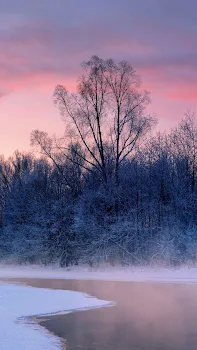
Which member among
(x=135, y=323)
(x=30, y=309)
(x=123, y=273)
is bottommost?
(x=135, y=323)

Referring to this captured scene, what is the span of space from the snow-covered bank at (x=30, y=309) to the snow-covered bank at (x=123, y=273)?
993 cm

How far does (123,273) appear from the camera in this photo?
41781 mm

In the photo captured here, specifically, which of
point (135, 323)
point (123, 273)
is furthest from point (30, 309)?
point (123, 273)

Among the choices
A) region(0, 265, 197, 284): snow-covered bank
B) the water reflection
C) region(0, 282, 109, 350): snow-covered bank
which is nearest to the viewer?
the water reflection

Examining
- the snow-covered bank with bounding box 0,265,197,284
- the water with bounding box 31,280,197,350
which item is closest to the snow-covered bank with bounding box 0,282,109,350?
the water with bounding box 31,280,197,350

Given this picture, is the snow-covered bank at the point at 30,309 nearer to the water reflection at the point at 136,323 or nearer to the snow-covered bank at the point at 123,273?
the water reflection at the point at 136,323

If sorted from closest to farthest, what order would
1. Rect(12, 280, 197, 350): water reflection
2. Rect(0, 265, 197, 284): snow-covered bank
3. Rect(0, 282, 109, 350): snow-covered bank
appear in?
Rect(12, 280, 197, 350): water reflection
Rect(0, 282, 109, 350): snow-covered bank
Rect(0, 265, 197, 284): snow-covered bank

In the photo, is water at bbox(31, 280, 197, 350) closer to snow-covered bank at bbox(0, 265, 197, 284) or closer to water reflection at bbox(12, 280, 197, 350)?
water reflection at bbox(12, 280, 197, 350)

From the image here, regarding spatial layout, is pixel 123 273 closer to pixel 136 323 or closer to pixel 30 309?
pixel 30 309

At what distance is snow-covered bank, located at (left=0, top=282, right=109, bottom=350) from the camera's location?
15320mm

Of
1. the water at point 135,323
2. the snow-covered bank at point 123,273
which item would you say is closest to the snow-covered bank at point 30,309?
the water at point 135,323

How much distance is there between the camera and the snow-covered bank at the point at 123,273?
36.7 m

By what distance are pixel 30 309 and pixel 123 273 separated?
19711 millimetres

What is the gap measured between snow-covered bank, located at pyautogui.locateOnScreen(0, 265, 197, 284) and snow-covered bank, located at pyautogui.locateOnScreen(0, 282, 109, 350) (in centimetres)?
993
